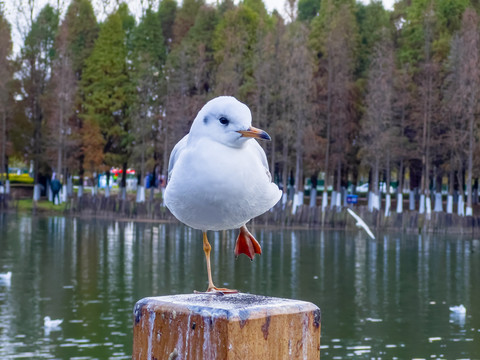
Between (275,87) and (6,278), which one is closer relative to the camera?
(6,278)

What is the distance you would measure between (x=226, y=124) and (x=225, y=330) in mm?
864

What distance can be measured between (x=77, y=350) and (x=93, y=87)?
37.0 meters

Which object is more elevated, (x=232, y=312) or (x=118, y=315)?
(x=232, y=312)

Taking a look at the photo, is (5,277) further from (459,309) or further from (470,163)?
(470,163)

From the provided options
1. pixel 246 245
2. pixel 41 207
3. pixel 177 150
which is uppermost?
pixel 177 150

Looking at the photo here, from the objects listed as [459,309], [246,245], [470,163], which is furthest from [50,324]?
[470,163]

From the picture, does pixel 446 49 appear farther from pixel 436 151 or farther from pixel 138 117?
pixel 138 117

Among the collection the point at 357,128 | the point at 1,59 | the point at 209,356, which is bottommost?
the point at 209,356

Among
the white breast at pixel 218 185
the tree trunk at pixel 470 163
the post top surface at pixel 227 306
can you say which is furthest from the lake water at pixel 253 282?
the post top surface at pixel 227 306

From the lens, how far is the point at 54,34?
58.0 metres

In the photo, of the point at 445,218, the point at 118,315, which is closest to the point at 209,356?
the point at 118,315

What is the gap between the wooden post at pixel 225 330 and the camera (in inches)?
92.4

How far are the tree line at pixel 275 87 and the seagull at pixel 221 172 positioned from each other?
42.9 meters

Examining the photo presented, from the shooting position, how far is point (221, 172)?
2.93m
